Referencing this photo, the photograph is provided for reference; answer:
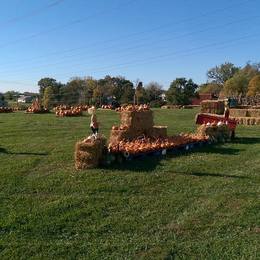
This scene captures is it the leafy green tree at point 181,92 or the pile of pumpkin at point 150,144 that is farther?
the leafy green tree at point 181,92

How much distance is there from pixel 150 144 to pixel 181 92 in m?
57.3

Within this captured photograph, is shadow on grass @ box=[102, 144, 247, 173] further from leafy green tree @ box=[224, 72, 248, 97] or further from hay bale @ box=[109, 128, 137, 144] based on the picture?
leafy green tree @ box=[224, 72, 248, 97]

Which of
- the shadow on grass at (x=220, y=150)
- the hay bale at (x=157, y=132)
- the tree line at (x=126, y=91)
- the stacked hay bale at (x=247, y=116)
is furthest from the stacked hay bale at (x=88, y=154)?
the tree line at (x=126, y=91)

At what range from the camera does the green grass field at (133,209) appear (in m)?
6.59

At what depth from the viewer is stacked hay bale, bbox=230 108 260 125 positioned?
88.4 feet

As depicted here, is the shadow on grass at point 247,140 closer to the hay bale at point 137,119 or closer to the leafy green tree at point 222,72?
the hay bale at point 137,119

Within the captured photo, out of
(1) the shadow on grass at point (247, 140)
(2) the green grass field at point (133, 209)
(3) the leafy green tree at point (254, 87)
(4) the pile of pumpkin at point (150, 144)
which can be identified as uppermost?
(3) the leafy green tree at point (254, 87)

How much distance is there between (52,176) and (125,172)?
5.61 feet

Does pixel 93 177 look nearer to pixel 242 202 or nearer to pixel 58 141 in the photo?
pixel 242 202

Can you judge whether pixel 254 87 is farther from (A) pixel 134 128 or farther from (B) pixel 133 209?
(B) pixel 133 209

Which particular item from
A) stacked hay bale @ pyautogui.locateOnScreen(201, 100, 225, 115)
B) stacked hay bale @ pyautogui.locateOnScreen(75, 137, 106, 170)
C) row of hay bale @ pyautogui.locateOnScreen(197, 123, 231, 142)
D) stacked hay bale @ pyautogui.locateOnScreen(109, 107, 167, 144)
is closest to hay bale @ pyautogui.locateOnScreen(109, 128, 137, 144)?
stacked hay bale @ pyautogui.locateOnScreen(109, 107, 167, 144)

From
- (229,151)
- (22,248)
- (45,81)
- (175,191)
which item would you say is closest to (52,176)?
(175,191)

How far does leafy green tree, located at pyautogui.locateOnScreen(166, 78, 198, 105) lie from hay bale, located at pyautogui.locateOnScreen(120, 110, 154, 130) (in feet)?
172

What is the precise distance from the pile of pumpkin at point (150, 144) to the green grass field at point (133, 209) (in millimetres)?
513
